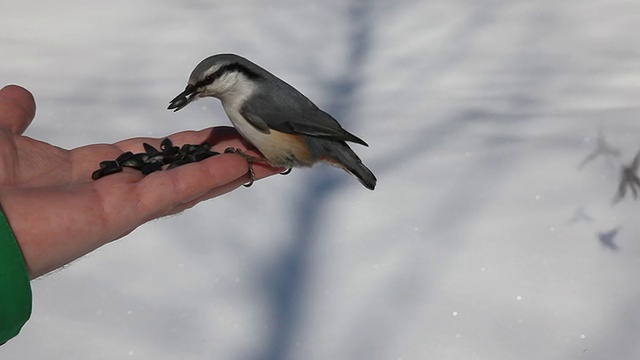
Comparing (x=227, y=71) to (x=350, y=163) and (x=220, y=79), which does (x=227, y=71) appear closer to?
(x=220, y=79)

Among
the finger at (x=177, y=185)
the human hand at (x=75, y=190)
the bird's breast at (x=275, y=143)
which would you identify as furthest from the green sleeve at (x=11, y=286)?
the bird's breast at (x=275, y=143)

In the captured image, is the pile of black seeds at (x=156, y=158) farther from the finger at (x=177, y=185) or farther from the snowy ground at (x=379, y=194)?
the snowy ground at (x=379, y=194)

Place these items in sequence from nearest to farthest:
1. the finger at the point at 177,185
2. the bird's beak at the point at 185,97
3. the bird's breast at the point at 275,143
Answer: the finger at the point at 177,185
the bird's beak at the point at 185,97
the bird's breast at the point at 275,143

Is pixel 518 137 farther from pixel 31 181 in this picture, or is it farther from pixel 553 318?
pixel 31 181

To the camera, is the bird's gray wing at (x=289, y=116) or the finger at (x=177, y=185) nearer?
the finger at (x=177, y=185)

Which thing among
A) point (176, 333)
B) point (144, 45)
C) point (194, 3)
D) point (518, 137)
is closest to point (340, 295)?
point (176, 333)

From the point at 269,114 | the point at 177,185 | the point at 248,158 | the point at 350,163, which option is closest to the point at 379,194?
the point at 350,163
